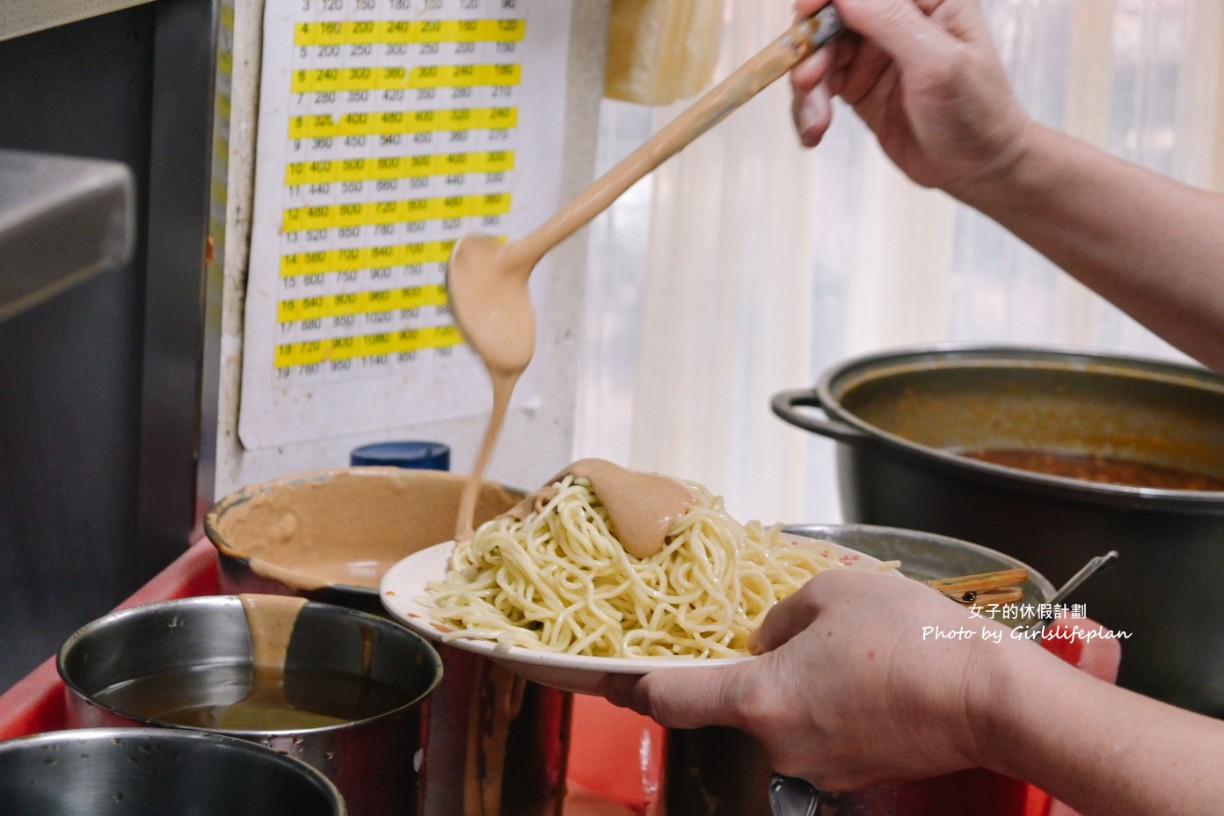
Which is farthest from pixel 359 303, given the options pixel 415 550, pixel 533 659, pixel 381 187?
pixel 533 659

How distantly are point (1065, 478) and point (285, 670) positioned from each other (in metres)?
0.87

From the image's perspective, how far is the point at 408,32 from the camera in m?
1.67

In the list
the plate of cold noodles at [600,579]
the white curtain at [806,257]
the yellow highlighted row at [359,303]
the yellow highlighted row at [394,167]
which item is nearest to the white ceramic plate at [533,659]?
the plate of cold noodles at [600,579]

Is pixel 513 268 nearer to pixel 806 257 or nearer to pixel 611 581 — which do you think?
pixel 611 581

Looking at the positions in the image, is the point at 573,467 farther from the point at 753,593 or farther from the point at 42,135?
the point at 42,135

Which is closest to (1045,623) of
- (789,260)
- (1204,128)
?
(789,260)

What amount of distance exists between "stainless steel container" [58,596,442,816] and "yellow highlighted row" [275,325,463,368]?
62 cm

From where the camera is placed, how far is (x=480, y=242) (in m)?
1.29

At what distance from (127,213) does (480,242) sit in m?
0.62

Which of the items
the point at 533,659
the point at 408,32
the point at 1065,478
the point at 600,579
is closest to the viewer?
the point at 533,659

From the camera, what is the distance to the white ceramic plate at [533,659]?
3.18 ft

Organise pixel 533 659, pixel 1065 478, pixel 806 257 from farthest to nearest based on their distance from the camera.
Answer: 1. pixel 806 257
2. pixel 1065 478
3. pixel 533 659

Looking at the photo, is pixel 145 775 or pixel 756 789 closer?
pixel 145 775

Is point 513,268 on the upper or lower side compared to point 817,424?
upper
